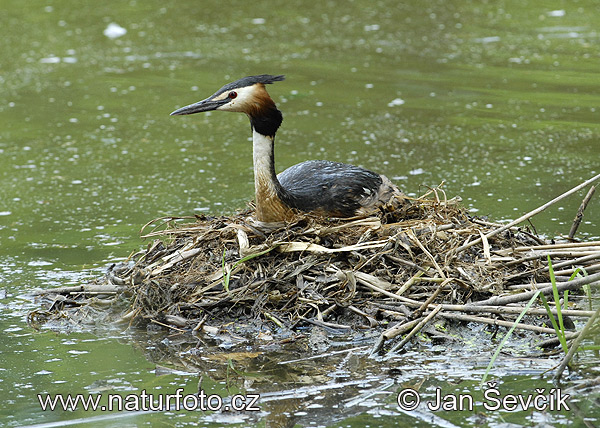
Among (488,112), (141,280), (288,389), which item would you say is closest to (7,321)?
(141,280)

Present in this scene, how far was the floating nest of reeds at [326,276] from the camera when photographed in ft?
19.4

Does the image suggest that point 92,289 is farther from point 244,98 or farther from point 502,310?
point 502,310

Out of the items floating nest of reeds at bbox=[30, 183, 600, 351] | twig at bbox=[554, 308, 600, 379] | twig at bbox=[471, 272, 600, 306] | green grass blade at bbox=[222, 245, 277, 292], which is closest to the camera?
twig at bbox=[554, 308, 600, 379]

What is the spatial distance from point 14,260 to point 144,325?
1.99 m

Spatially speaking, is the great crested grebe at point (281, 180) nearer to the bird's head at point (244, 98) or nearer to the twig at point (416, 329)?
the bird's head at point (244, 98)

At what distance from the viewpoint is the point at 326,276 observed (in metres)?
6.11

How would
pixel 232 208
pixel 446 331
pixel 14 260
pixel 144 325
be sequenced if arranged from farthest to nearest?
pixel 232 208, pixel 14 260, pixel 144 325, pixel 446 331

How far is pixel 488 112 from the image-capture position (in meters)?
11.5

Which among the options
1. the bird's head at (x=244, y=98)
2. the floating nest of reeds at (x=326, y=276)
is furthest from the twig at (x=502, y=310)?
the bird's head at (x=244, y=98)

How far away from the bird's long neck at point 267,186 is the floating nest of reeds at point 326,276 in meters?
0.10

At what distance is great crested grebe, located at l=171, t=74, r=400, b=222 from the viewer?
6.48m

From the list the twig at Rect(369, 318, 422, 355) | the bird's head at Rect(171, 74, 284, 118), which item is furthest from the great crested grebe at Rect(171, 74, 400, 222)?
the twig at Rect(369, 318, 422, 355)

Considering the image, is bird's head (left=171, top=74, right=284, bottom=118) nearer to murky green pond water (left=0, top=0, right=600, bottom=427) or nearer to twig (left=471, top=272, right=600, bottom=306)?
murky green pond water (left=0, top=0, right=600, bottom=427)

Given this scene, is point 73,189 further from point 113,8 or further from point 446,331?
point 113,8
